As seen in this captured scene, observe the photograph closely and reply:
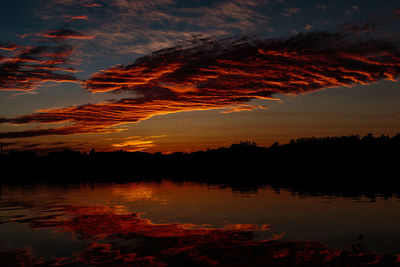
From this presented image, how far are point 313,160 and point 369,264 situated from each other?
124 metres

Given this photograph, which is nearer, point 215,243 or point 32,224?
point 215,243

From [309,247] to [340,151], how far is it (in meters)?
119

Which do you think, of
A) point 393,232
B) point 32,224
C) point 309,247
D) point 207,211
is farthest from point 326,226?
point 32,224

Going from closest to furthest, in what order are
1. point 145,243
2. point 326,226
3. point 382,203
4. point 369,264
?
point 369,264 → point 145,243 → point 326,226 → point 382,203

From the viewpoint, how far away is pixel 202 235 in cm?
2770

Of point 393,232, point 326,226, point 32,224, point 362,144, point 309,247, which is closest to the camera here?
point 309,247

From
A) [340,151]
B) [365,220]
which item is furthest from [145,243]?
[340,151]

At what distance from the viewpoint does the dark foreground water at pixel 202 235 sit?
21.1 m

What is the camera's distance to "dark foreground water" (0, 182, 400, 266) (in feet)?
69.3

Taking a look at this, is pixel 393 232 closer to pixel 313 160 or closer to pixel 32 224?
pixel 32 224

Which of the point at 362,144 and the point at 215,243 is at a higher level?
the point at 362,144

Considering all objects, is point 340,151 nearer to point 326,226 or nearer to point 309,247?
point 326,226

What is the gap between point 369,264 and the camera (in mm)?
19250

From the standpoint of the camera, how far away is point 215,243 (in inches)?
977
